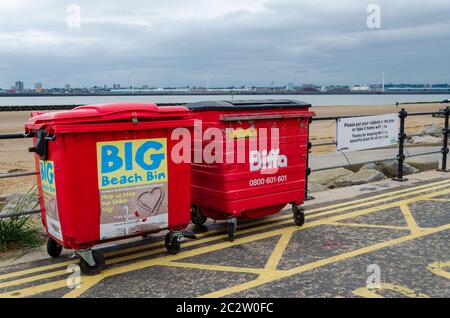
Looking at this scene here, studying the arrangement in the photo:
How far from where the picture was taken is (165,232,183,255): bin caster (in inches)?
194

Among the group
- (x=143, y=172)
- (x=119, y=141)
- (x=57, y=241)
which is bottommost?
(x=57, y=241)

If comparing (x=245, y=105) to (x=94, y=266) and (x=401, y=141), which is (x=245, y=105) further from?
(x=401, y=141)

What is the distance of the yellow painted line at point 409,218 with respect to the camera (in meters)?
5.97

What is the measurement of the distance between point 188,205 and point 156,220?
0.40 metres

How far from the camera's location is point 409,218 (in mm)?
6461

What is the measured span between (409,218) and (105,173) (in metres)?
4.18

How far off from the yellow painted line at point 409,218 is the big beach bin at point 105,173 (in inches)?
120

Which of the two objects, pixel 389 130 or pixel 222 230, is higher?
pixel 389 130

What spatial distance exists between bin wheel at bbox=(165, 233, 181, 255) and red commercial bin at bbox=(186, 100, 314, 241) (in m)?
0.72

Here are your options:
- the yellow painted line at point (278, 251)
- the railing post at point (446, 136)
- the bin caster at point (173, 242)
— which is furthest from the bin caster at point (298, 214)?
the railing post at point (446, 136)

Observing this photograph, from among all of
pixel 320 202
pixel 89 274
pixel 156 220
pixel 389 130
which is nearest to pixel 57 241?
pixel 89 274

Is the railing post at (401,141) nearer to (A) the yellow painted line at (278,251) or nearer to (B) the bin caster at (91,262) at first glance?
(A) the yellow painted line at (278,251)
